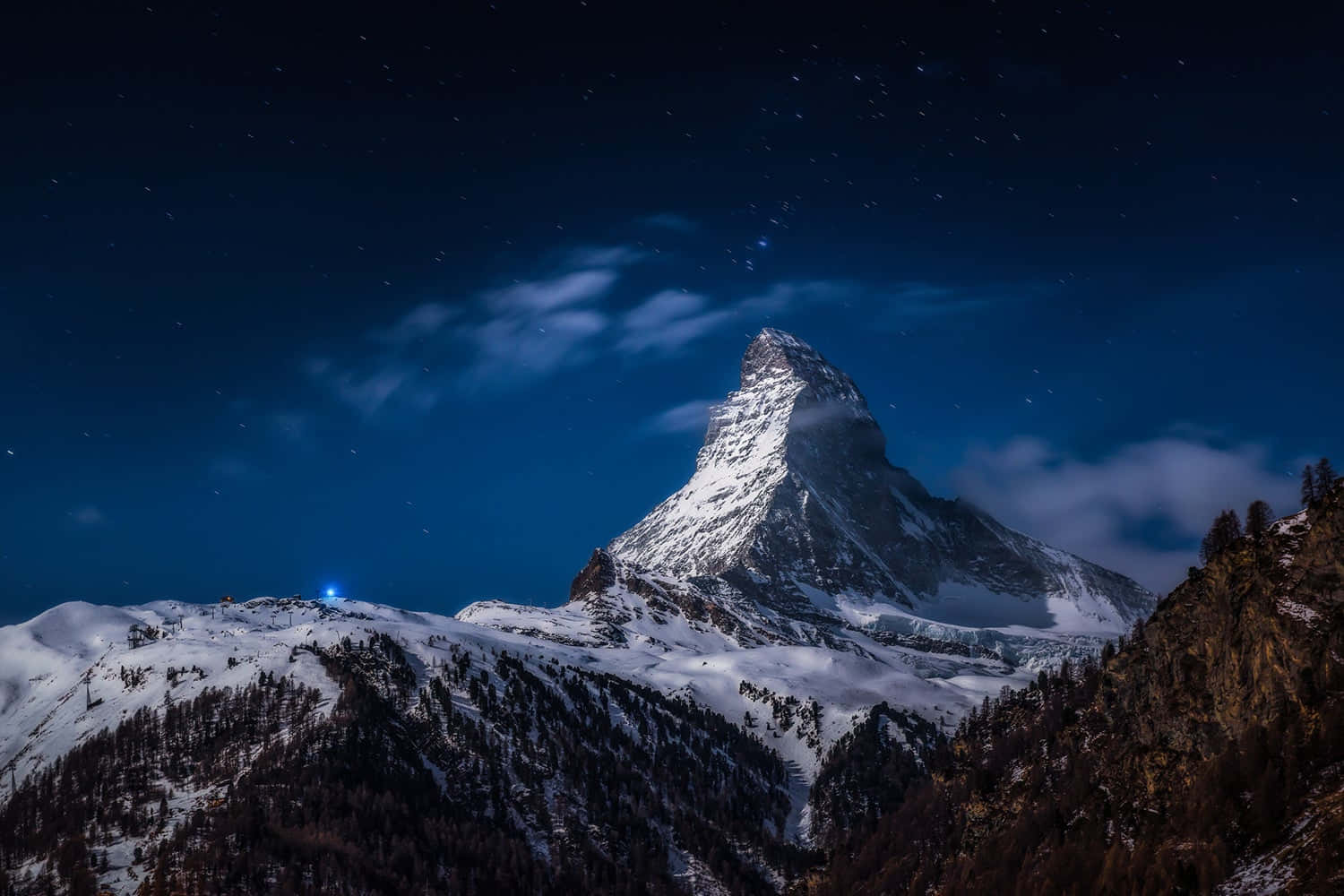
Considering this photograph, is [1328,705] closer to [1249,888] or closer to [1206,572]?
[1249,888]

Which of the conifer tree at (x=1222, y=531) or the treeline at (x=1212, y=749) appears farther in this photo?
the conifer tree at (x=1222, y=531)

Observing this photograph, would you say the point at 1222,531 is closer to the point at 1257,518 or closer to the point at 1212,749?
the point at 1257,518

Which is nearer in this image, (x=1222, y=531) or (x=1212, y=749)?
(x=1212, y=749)

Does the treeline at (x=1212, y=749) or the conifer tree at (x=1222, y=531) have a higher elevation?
the conifer tree at (x=1222, y=531)

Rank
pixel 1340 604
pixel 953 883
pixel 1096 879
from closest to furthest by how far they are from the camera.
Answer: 1. pixel 1340 604
2. pixel 1096 879
3. pixel 953 883

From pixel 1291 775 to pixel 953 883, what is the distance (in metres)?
75.9

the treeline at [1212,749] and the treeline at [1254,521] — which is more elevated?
the treeline at [1254,521]

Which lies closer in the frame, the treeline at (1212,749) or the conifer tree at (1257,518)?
A: the treeline at (1212,749)

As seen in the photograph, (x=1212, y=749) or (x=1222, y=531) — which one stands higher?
(x=1222, y=531)

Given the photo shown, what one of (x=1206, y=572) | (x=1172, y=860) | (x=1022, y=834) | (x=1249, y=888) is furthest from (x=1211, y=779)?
(x=1022, y=834)

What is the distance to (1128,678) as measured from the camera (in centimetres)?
17112

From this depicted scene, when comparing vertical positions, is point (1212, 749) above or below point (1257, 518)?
below

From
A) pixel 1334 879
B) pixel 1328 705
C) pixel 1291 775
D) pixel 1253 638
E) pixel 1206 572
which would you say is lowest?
pixel 1334 879

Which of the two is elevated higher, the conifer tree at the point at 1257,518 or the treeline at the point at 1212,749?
the conifer tree at the point at 1257,518
